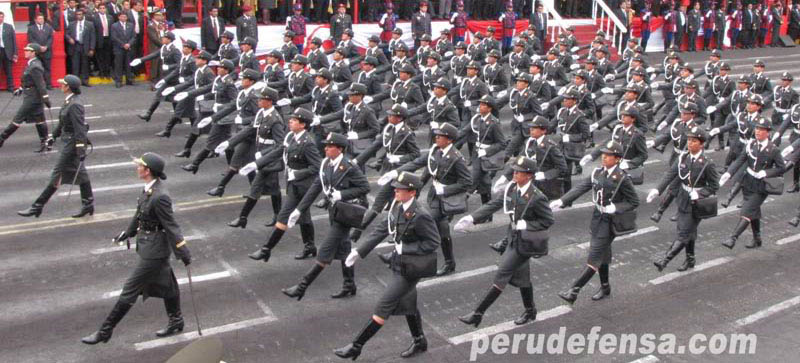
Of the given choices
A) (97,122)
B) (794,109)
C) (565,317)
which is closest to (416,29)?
(97,122)

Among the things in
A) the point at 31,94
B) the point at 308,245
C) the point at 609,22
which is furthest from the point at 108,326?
the point at 609,22

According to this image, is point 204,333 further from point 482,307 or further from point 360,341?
point 482,307

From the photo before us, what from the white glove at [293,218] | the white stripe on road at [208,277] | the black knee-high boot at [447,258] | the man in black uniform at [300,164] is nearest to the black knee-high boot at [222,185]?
the man in black uniform at [300,164]

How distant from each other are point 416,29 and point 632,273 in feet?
64.2

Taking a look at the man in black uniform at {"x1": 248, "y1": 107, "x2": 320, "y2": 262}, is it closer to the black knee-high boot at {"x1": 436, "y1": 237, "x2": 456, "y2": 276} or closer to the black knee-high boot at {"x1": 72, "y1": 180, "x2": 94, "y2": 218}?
the black knee-high boot at {"x1": 436, "y1": 237, "x2": 456, "y2": 276}

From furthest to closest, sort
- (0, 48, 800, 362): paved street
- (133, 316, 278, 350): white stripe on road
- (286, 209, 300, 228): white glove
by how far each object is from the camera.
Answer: (286, 209, 300, 228): white glove
(0, 48, 800, 362): paved street
(133, 316, 278, 350): white stripe on road

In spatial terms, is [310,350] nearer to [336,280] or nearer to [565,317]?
[336,280]

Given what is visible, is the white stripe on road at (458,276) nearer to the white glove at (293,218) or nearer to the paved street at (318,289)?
the paved street at (318,289)

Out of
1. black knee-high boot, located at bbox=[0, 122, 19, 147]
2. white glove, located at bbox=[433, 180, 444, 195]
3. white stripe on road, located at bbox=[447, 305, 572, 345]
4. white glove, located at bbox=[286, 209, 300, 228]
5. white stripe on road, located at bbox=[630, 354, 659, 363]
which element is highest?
black knee-high boot, located at bbox=[0, 122, 19, 147]

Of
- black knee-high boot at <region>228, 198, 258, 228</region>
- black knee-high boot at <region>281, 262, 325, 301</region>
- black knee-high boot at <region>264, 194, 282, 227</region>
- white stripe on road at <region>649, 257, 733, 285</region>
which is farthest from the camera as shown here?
black knee-high boot at <region>264, 194, 282, 227</region>

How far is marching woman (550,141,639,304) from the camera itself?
10.9m

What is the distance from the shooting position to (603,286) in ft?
36.6

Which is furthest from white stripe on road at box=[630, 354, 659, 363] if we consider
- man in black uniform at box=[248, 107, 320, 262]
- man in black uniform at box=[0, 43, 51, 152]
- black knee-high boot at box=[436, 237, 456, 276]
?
man in black uniform at box=[0, 43, 51, 152]

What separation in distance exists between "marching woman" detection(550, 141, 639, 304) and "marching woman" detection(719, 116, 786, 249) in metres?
3.00
